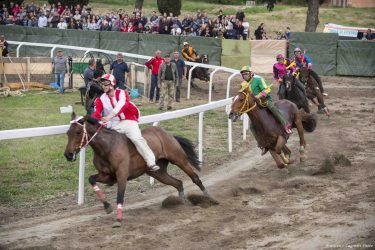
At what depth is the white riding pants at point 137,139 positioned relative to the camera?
974cm

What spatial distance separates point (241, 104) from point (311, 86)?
29.5ft

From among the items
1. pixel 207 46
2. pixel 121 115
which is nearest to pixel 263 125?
pixel 121 115

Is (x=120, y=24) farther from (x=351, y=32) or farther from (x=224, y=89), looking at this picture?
(x=351, y=32)

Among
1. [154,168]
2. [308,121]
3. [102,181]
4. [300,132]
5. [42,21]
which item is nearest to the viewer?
[102,181]

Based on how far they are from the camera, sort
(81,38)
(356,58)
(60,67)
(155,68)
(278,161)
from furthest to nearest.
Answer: (81,38)
(356,58)
(60,67)
(155,68)
(278,161)

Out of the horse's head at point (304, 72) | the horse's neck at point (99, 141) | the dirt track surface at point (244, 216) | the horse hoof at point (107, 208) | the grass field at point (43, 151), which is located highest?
the horse's neck at point (99, 141)

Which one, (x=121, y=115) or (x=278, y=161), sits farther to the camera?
(x=278, y=161)

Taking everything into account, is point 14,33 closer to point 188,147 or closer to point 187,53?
point 187,53

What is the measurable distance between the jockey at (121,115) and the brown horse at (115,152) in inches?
4.3

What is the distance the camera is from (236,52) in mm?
31297

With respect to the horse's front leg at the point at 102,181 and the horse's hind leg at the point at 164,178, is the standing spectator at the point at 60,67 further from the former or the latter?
the horse's front leg at the point at 102,181

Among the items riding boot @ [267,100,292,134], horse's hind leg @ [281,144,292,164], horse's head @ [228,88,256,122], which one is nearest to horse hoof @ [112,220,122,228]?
horse's head @ [228,88,256,122]

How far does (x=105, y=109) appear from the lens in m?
9.95

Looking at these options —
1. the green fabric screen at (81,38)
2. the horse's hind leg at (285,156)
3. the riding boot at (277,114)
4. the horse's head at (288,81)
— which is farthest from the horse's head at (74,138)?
the green fabric screen at (81,38)
